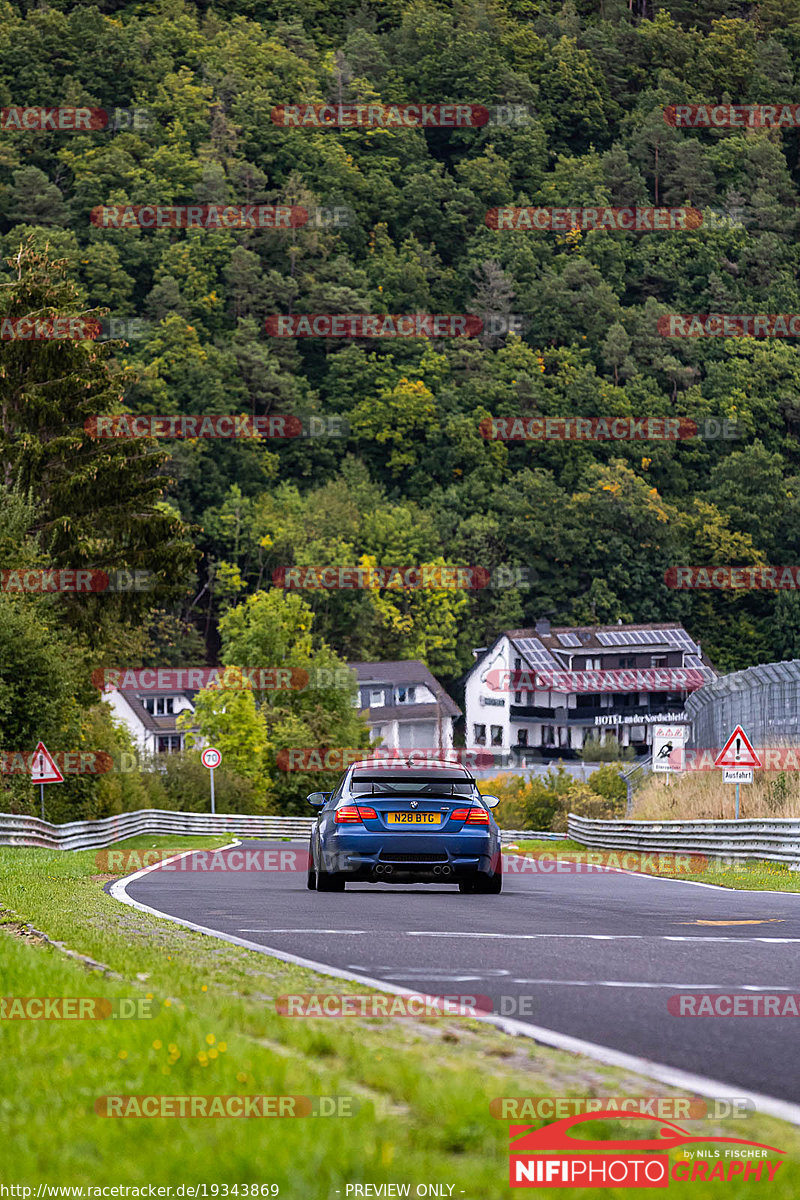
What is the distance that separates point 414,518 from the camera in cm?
13075

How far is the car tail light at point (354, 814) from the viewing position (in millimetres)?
14875

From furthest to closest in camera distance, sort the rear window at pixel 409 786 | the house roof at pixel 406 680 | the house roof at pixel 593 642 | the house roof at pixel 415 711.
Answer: the house roof at pixel 406 680, the house roof at pixel 593 642, the house roof at pixel 415 711, the rear window at pixel 409 786

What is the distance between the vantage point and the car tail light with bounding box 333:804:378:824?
48.8 ft

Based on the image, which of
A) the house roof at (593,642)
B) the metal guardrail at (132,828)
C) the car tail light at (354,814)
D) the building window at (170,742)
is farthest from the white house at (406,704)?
the car tail light at (354,814)

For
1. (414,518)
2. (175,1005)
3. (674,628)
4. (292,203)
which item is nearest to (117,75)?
(292,203)

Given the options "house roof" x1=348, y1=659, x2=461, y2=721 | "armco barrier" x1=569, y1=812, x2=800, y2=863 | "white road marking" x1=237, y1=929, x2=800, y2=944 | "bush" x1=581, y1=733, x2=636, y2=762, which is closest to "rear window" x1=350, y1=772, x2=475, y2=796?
"white road marking" x1=237, y1=929, x2=800, y2=944

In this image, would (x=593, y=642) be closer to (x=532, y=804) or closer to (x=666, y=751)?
(x=532, y=804)

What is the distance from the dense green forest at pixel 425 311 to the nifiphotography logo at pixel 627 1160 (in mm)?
79149

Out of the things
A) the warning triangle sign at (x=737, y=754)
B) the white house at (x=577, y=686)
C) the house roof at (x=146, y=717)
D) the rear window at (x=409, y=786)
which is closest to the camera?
the rear window at (x=409, y=786)

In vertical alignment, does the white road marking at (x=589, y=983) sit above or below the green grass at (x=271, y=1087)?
below

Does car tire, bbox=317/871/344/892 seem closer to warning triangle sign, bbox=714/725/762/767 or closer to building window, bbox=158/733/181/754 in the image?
warning triangle sign, bbox=714/725/762/767

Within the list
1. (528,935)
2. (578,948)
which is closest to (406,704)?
(528,935)

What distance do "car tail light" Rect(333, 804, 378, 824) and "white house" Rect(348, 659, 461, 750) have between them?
313ft

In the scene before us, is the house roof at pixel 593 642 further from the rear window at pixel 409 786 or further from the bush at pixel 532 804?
the rear window at pixel 409 786
